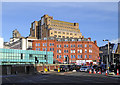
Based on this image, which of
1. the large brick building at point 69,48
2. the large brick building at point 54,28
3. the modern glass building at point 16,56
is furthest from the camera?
the large brick building at point 54,28

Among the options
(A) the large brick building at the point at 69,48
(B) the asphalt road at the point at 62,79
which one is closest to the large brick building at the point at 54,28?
(A) the large brick building at the point at 69,48

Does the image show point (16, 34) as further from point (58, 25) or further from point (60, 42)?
point (60, 42)

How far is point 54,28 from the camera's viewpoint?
477 ft

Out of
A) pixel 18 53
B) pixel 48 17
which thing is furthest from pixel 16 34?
pixel 18 53

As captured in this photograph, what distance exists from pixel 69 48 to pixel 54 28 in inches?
1800

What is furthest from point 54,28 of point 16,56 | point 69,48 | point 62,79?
point 62,79

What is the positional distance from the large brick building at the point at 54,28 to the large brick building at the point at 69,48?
3793 cm

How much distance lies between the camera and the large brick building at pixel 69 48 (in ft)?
332

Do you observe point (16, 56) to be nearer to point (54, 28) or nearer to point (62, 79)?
point (62, 79)

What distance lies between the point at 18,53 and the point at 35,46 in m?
32.4

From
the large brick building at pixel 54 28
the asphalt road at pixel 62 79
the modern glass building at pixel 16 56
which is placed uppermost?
the large brick building at pixel 54 28

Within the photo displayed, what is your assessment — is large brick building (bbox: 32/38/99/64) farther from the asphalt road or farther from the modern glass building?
the asphalt road

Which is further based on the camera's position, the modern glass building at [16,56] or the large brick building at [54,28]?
the large brick building at [54,28]

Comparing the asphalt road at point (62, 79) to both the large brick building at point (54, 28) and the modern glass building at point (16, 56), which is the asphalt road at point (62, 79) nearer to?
the modern glass building at point (16, 56)
